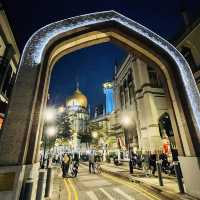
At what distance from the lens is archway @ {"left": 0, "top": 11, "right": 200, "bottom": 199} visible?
16.4ft

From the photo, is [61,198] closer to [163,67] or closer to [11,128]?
[11,128]

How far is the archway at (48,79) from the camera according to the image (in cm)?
498

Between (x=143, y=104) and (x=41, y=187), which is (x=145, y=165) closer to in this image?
(x=41, y=187)

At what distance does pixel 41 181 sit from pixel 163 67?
7.05m

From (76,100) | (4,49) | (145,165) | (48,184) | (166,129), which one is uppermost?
(76,100)

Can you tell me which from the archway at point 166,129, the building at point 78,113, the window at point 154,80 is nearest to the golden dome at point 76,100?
the building at point 78,113

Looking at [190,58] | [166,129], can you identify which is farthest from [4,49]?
[166,129]

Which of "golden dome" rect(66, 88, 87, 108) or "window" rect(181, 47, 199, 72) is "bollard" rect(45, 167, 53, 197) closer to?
"window" rect(181, 47, 199, 72)

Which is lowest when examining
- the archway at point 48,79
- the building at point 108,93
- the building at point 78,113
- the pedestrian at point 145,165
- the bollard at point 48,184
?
the bollard at point 48,184

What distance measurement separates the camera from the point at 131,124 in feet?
93.8

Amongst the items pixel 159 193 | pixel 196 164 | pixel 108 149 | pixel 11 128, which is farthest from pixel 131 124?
pixel 11 128

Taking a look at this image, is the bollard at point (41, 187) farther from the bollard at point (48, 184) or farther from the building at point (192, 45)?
the building at point (192, 45)

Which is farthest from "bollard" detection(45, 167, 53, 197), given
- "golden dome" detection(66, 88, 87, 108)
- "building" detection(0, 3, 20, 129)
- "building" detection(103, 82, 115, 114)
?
"building" detection(103, 82, 115, 114)

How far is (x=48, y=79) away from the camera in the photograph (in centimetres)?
712
